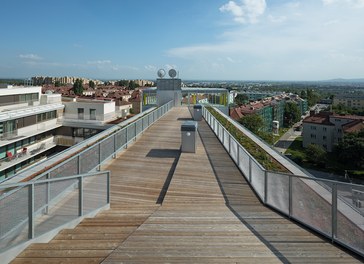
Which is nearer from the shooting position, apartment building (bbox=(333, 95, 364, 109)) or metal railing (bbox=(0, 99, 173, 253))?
metal railing (bbox=(0, 99, 173, 253))

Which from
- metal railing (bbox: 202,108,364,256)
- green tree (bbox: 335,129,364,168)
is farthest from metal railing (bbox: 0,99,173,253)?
green tree (bbox: 335,129,364,168)

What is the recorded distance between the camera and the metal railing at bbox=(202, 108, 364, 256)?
15.0ft

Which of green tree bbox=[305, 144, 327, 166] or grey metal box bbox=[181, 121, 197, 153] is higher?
grey metal box bbox=[181, 121, 197, 153]

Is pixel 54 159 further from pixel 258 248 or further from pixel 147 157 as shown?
pixel 258 248

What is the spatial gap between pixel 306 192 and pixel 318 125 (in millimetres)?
74967

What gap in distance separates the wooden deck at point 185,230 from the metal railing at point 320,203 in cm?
18

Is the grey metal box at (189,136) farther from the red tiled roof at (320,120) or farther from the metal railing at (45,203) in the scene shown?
the red tiled roof at (320,120)

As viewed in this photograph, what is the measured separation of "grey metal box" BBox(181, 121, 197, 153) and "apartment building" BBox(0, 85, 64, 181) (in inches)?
813

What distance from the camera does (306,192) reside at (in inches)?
222

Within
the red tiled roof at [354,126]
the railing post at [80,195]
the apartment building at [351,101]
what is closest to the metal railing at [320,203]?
the railing post at [80,195]

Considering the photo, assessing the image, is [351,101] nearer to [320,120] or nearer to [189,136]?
[320,120]

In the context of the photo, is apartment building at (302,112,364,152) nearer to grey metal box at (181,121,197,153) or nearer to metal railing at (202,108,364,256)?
grey metal box at (181,121,197,153)

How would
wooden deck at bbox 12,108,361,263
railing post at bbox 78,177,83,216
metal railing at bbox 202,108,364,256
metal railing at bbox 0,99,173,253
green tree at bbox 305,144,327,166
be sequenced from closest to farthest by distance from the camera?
metal railing at bbox 0,99,173,253 < wooden deck at bbox 12,108,361,263 < metal railing at bbox 202,108,364,256 < railing post at bbox 78,177,83,216 < green tree at bbox 305,144,327,166

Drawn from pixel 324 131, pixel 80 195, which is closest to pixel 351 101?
pixel 324 131
